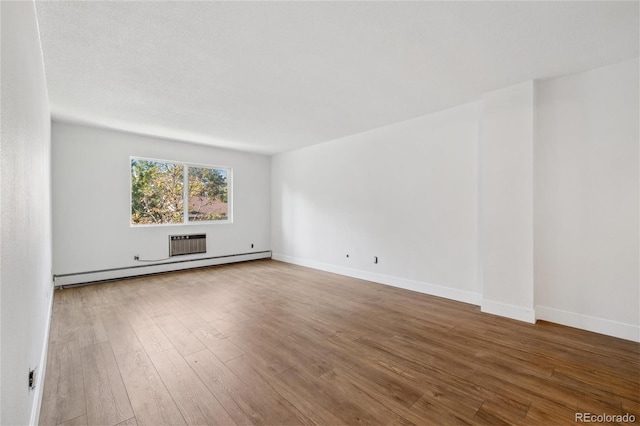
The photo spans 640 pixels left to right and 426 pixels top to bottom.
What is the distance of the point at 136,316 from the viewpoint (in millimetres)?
3100

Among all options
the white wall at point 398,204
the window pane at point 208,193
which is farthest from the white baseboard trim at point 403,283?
the window pane at point 208,193

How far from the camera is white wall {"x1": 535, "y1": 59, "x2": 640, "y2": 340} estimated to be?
8.36ft

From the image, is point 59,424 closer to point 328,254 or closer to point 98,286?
point 98,286

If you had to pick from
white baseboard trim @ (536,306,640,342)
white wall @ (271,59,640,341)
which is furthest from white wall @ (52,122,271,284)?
white baseboard trim @ (536,306,640,342)

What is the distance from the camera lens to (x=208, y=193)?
5.90 meters

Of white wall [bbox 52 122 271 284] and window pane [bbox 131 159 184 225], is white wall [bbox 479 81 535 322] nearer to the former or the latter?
white wall [bbox 52 122 271 284]

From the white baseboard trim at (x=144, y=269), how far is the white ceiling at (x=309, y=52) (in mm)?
2492

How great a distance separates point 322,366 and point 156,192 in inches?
185

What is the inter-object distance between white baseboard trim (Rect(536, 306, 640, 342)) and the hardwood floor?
14 centimetres

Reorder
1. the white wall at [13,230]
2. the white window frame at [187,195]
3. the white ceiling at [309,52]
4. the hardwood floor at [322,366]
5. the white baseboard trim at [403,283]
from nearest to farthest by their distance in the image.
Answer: the white wall at [13,230] < the hardwood floor at [322,366] < the white ceiling at [309,52] < the white baseboard trim at [403,283] < the white window frame at [187,195]

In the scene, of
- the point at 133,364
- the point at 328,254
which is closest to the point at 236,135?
the point at 328,254

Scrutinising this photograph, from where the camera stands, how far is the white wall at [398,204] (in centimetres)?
358

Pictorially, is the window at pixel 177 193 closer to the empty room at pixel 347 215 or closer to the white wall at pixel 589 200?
the empty room at pixel 347 215

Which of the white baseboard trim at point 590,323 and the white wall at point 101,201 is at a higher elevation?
the white wall at point 101,201
